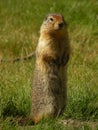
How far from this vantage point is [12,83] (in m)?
6.71

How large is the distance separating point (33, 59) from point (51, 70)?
2.53 meters

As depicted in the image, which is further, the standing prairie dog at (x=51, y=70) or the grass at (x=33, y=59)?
the grass at (x=33, y=59)

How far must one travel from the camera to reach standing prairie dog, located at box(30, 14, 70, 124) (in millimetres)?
5645

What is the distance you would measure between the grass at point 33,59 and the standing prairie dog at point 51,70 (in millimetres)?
189

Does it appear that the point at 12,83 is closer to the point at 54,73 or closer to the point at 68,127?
the point at 54,73

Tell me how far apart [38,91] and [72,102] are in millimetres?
517

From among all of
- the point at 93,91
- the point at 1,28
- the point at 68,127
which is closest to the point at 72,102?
the point at 93,91

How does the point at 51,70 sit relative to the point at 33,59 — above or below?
below

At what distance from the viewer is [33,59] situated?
26.8 feet

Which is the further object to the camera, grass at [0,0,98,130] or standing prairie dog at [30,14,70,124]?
grass at [0,0,98,130]

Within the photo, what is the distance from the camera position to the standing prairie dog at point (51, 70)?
5.64 metres

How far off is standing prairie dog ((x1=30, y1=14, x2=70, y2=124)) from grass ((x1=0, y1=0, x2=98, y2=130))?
0.62 ft

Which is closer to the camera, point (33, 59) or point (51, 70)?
point (51, 70)

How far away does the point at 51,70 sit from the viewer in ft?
18.6
